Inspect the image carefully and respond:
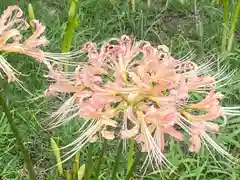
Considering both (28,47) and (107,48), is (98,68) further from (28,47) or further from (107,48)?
(28,47)

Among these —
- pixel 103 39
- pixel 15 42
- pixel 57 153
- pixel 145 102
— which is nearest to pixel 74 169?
pixel 57 153

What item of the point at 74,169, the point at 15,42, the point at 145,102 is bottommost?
A: the point at 74,169

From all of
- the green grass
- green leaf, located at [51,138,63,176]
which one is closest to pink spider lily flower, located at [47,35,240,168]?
green leaf, located at [51,138,63,176]

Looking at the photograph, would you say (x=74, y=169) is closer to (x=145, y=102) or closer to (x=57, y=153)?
(x=57, y=153)

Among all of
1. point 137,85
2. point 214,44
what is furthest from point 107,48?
point 214,44

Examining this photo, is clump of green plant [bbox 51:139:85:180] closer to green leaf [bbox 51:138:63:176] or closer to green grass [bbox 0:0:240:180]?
green leaf [bbox 51:138:63:176]

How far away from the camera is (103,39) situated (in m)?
3.24

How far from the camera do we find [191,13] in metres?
3.48

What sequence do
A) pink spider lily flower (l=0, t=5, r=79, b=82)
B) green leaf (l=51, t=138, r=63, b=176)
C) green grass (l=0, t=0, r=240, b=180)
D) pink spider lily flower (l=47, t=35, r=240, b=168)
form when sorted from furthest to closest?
green grass (l=0, t=0, r=240, b=180) < green leaf (l=51, t=138, r=63, b=176) < pink spider lily flower (l=0, t=5, r=79, b=82) < pink spider lily flower (l=47, t=35, r=240, b=168)

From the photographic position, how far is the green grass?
2.52 m

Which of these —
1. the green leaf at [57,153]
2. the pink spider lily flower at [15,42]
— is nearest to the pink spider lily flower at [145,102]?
the pink spider lily flower at [15,42]

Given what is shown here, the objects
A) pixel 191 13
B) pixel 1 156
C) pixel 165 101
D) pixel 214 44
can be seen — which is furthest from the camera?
pixel 191 13

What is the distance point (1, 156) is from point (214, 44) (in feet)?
4.01

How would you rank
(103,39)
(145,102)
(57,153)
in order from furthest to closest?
(103,39), (57,153), (145,102)
